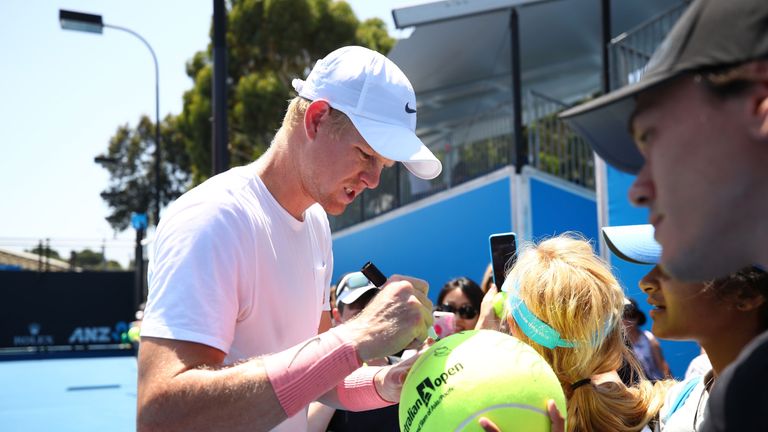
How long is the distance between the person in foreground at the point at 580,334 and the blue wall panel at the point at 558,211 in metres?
8.48

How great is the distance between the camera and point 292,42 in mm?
25031

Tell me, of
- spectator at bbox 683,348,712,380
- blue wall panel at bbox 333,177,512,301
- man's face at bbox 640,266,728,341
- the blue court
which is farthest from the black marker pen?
blue wall panel at bbox 333,177,512,301

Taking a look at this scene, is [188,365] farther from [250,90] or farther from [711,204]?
[250,90]

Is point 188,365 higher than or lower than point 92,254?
higher

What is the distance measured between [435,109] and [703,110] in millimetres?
16870

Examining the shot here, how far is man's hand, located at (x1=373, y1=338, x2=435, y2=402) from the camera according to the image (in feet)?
7.15

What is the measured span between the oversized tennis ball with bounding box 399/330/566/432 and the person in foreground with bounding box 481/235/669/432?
0.48 metres

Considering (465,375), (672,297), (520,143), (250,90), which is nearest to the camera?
(465,375)

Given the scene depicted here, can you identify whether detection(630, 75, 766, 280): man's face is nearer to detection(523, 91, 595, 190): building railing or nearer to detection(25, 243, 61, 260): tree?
detection(523, 91, 595, 190): building railing

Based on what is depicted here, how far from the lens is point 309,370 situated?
6.08ft

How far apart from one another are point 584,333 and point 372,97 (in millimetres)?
1068

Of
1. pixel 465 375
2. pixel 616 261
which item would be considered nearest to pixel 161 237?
pixel 465 375

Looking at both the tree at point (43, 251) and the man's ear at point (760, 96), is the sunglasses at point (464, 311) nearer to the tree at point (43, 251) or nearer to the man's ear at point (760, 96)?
the man's ear at point (760, 96)

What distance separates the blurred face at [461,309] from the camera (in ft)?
17.7
